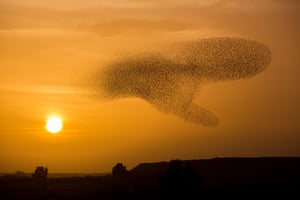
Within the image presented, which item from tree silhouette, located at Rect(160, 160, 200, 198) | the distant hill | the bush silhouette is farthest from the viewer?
the bush silhouette

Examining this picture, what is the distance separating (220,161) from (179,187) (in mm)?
110662

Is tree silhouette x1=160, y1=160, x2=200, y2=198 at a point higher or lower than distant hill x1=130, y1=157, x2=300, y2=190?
lower

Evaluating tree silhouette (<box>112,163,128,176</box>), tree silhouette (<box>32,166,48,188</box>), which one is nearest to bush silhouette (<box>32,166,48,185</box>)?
tree silhouette (<box>32,166,48,188</box>)

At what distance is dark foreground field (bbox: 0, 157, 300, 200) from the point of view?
8944cm

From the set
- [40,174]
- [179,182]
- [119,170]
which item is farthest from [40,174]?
[179,182]

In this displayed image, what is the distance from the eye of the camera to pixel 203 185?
445 feet

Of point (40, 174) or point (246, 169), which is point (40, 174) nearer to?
point (40, 174)

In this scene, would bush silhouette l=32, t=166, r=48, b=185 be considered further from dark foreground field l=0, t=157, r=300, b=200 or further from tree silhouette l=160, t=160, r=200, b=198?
tree silhouette l=160, t=160, r=200, b=198

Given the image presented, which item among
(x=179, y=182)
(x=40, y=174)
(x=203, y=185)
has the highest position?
(x=40, y=174)

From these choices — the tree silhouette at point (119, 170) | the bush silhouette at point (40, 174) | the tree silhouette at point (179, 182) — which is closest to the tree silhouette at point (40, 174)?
the bush silhouette at point (40, 174)

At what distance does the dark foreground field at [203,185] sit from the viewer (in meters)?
89.4

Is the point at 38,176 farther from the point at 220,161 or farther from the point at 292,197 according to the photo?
the point at 292,197

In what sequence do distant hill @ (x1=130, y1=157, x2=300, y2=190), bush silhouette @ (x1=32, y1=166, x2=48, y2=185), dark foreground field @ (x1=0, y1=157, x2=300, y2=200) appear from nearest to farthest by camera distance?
dark foreground field @ (x1=0, y1=157, x2=300, y2=200), distant hill @ (x1=130, y1=157, x2=300, y2=190), bush silhouette @ (x1=32, y1=166, x2=48, y2=185)

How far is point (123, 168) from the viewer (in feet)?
569
